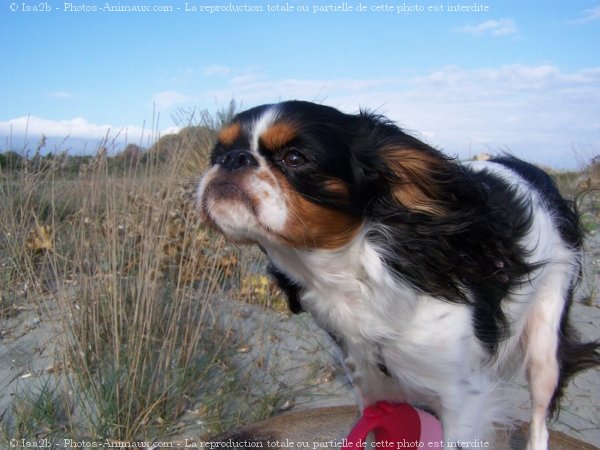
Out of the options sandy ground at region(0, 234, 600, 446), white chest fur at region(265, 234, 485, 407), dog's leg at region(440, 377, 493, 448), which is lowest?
sandy ground at region(0, 234, 600, 446)

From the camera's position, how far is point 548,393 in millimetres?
2361

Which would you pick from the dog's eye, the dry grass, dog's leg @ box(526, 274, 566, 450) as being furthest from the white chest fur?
the dry grass

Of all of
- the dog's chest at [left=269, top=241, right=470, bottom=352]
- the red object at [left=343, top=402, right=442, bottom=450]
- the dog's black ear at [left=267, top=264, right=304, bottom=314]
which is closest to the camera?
the dog's chest at [left=269, top=241, right=470, bottom=352]

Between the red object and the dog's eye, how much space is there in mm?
1098

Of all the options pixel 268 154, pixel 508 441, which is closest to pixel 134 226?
pixel 268 154

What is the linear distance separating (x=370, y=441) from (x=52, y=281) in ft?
8.32

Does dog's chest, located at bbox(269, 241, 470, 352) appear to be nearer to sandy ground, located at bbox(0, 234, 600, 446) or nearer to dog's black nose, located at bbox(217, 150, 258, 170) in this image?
dog's black nose, located at bbox(217, 150, 258, 170)

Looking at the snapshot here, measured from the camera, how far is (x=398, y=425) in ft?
7.46

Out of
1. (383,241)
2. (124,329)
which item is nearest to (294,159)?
(383,241)

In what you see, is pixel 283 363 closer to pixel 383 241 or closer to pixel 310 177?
pixel 383 241

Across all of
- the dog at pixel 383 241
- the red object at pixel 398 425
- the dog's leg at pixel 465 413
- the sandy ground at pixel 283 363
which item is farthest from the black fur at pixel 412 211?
the sandy ground at pixel 283 363

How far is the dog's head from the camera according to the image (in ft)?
5.53

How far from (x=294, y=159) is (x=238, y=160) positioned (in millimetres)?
176

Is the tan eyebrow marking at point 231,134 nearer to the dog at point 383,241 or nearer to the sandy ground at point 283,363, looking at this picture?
the dog at point 383,241
